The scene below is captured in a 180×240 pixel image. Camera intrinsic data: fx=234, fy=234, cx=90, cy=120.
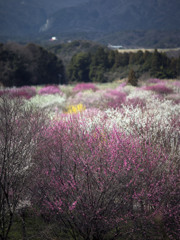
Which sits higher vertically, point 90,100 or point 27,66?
point 27,66

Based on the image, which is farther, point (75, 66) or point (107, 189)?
point (75, 66)

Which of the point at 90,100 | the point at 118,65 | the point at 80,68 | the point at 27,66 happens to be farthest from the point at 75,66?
the point at 90,100

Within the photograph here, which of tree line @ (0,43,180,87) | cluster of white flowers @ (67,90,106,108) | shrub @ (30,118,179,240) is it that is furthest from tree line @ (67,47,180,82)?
shrub @ (30,118,179,240)

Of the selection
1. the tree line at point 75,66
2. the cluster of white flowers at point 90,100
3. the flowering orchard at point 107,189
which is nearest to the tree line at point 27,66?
the tree line at point 75,66

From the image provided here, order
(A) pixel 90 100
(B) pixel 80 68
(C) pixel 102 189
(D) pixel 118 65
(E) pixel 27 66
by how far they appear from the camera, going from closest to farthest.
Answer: (C) pixel 102 189, (A) pixel 90 100, (E) pixel 27 66, (D) pixel 118 65, (B) pixel 80 68

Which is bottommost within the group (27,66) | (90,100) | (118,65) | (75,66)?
(90,100)

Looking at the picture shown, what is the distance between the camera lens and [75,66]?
35781 mm

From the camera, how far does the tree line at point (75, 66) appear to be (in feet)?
83.5

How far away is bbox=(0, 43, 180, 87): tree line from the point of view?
2545 cm

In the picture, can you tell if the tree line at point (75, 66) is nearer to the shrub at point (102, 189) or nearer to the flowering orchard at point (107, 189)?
the flowering orchard at point (107, 189)

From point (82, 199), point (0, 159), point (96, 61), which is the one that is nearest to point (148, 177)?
point (82, 199)

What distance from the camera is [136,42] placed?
7628 inches

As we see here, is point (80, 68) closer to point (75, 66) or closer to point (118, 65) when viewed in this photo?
point (75, 66)

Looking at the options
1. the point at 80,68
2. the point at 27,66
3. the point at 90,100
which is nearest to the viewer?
the point at 90,100
